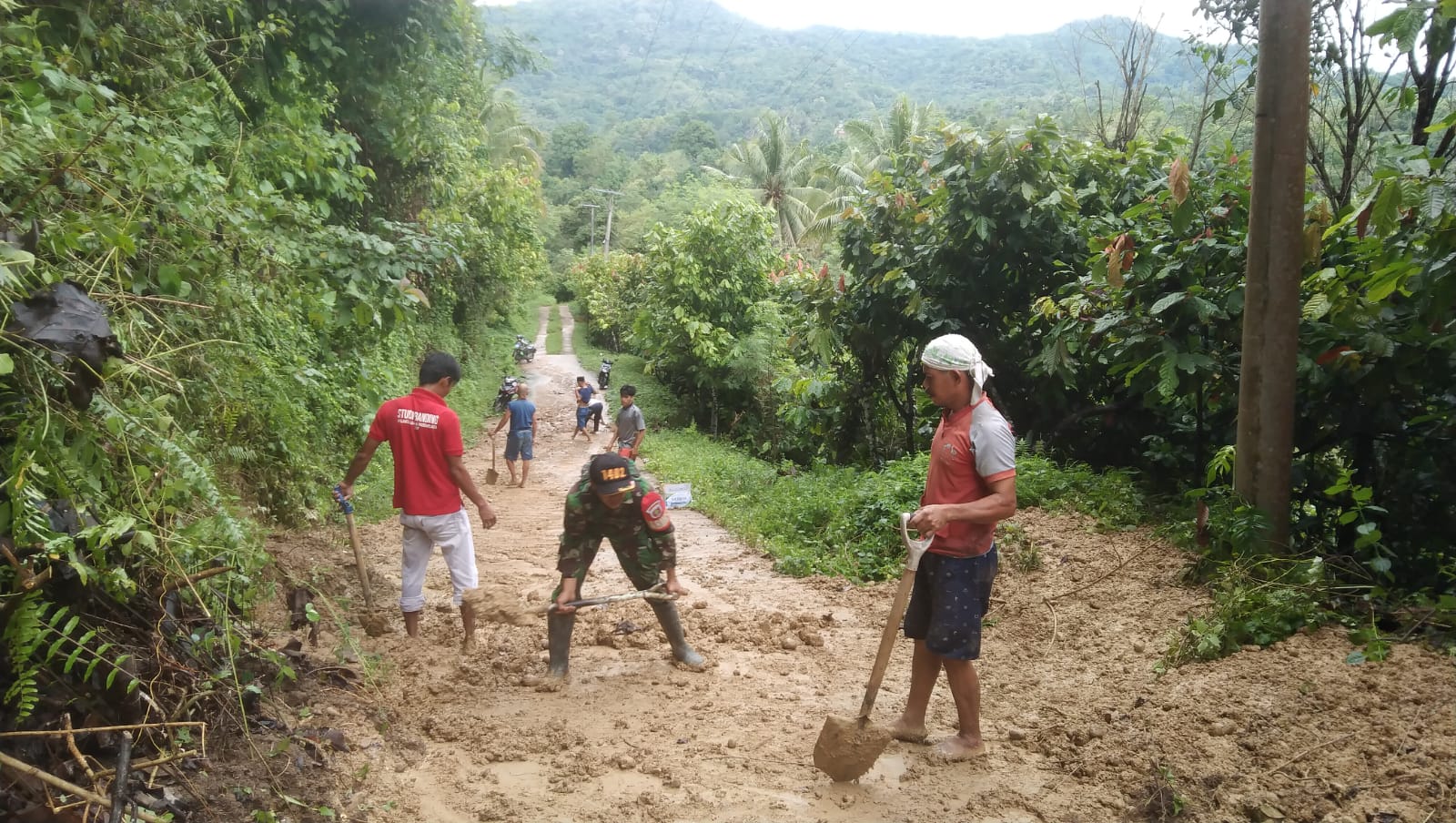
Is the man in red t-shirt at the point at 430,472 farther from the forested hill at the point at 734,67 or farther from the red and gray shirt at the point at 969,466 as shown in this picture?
the forested hill at the point at 734,67

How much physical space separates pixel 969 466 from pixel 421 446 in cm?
308

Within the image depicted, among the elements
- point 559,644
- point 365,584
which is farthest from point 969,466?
point 365,584

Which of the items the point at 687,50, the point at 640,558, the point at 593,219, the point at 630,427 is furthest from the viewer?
the point at 687,50

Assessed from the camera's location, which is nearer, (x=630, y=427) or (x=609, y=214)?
(x=630, y=427)

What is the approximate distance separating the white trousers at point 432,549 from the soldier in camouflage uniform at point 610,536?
2.27ft

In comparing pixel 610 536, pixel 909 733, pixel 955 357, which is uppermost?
pixel 955 357

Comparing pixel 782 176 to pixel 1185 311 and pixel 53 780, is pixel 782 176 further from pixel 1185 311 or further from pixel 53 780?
pixel 53 780

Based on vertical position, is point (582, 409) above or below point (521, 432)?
below

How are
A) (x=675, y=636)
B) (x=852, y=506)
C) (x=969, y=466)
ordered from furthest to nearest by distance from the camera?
(x=852, y=506), (x=675, y=636), (x=969, y=466)

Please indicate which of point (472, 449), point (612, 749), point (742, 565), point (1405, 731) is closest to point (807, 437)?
point (742, 565)

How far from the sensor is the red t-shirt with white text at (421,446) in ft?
16.1

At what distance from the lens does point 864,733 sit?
3502mm

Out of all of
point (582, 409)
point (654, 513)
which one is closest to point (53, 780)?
point (654, 513)

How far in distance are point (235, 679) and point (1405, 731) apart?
4.26 metres
